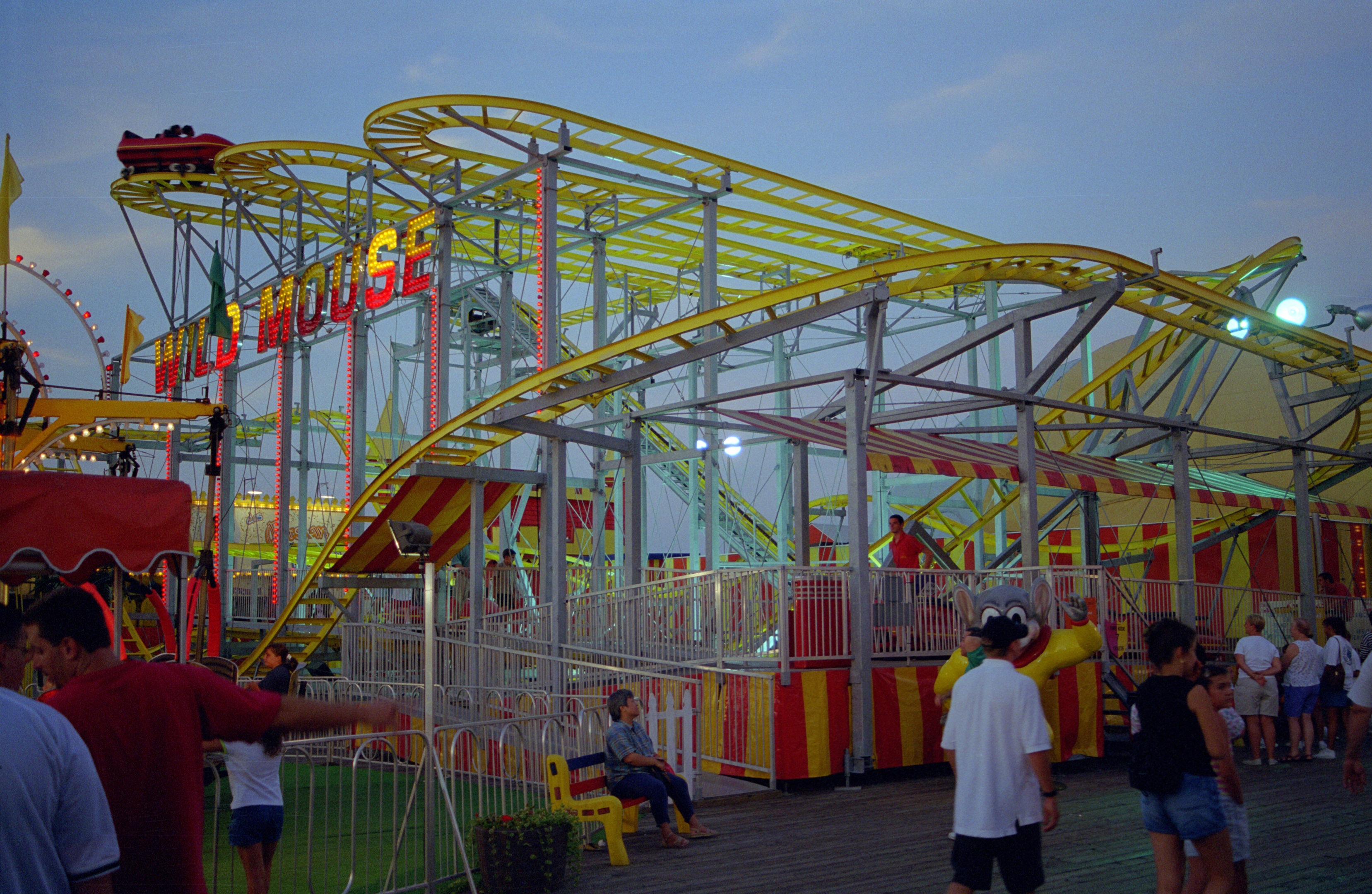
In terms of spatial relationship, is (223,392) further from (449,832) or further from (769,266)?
(449,832)

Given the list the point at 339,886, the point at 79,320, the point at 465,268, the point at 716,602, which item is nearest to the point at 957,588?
the point at 716,602

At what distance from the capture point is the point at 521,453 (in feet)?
128

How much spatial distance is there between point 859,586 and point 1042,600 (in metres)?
1.84

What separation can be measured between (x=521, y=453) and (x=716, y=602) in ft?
89.5

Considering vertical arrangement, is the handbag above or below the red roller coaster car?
below

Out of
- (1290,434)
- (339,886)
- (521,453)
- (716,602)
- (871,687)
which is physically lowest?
(339,886)

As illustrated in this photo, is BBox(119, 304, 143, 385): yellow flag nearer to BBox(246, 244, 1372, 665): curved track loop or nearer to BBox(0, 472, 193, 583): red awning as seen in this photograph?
BBox(246, 244, 1372, 665): curved track loop

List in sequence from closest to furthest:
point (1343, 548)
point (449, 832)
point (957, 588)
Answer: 1. point (449, 832)
2. point (957, 588)
3. point (1343, 548)

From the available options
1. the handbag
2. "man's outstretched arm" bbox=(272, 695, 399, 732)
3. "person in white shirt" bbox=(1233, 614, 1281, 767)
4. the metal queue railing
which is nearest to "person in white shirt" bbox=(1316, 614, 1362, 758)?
the handbag

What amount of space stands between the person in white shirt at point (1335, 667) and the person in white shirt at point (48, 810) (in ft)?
44.9

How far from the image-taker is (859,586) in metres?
12.0

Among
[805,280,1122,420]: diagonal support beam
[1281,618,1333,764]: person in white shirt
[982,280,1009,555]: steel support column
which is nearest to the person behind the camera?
[1281,618,1333,764]: person in white shirt

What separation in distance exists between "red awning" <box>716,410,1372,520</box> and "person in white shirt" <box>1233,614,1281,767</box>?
331cm

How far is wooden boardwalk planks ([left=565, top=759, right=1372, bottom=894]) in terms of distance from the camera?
301 inches
